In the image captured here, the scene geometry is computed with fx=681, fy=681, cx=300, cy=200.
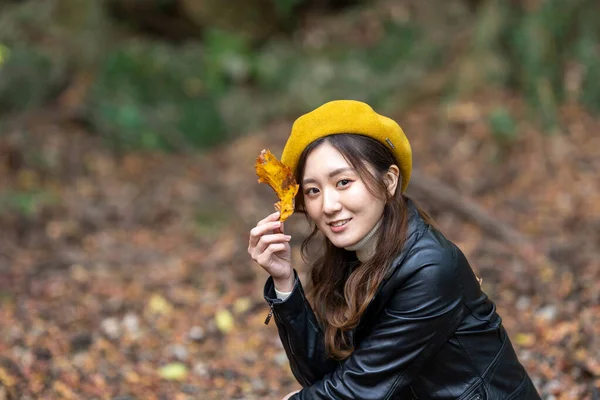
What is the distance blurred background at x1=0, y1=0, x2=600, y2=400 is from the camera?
14.6 ft

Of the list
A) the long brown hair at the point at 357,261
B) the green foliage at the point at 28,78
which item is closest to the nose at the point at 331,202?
the long brown hair at the point at 357,261

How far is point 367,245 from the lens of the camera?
8.26 feet

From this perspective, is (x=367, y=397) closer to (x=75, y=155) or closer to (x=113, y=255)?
(x=113, y=255)

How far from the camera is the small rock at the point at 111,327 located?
188 inches

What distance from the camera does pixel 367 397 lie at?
2.35 metres

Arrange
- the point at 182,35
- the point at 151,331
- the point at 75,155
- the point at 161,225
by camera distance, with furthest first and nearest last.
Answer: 1. the point at 182,35
2. the point at 75,155
3. the point at 161,225
4. the point at 151,331

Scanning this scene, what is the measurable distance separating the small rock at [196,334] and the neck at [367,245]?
249 cm

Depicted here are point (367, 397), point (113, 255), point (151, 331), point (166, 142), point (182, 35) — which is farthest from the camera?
point (182, 35)

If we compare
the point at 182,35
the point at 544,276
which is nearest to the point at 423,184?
the point at 544,276

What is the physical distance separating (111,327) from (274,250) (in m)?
2.79

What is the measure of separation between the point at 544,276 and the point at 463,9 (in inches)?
196

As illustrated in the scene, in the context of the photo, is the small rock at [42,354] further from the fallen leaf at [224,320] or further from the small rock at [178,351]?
the fallen leaf at [224,320]

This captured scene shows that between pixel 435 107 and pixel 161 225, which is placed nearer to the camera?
pixel 161 225

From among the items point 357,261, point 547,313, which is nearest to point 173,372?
point 357,261
